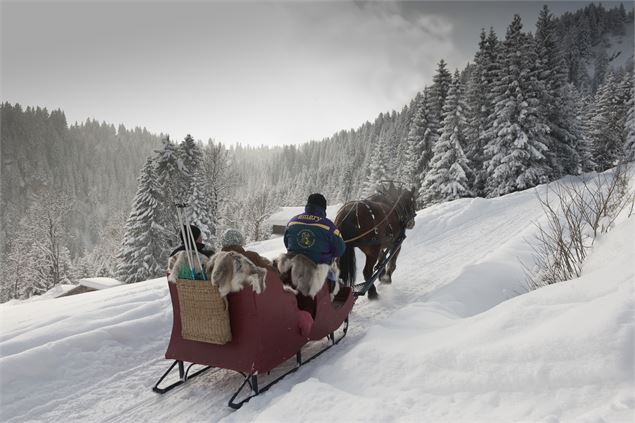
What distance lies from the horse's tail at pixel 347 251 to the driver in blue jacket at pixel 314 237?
1.02 m

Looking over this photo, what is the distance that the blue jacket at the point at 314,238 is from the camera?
432 cm

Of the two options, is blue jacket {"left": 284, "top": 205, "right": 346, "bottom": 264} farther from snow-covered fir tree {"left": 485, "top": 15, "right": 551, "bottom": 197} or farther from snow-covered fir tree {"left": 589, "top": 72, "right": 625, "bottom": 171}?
snow-covered fir tree {"left": 589, "top": 72, "right": 625, "bottom": 171}

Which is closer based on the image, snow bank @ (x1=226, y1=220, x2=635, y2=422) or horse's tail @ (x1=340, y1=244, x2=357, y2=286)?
snow bank @ (x1=226, y1=220, x2=635, y2=422)

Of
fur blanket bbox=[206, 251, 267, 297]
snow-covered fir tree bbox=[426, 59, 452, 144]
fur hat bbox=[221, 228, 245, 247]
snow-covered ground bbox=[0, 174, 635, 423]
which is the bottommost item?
snow-covered ground bbox=[0, 174, 635, 423]

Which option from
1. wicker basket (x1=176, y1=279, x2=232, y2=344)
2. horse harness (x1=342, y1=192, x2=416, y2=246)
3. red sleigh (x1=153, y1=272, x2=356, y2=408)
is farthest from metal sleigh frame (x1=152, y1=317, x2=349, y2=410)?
horse harness (x1=342, y1=192, x2=416, y2=246)

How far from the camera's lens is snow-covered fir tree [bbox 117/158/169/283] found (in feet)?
79.2

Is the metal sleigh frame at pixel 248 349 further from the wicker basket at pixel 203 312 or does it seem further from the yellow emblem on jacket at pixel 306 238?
the yellow emblem on jacket at pixel 306 238

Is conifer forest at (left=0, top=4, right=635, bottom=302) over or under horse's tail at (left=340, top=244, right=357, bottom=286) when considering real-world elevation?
over

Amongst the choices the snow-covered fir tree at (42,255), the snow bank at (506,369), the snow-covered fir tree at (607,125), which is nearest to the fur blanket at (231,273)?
the snow bank at (506,369)

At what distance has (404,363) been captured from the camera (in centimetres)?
312

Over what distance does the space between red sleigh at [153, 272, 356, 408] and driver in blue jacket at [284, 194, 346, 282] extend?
22.1 inches

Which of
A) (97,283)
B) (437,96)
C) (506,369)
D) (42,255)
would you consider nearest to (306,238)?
(506,369)

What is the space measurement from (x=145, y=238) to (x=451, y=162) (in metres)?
21.5

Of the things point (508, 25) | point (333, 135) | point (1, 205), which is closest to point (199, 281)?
point (508, 25)
